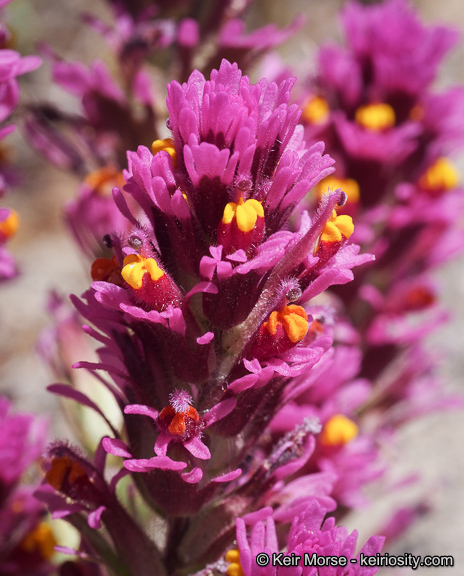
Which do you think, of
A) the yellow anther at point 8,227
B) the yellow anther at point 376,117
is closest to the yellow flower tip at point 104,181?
the yellow anther at point 8,227

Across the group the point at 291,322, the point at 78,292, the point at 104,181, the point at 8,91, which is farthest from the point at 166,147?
the point at 78,292

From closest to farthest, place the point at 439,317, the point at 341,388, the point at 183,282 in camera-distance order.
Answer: the point at 183,282 < the point at 341,388 < the point at 439,317

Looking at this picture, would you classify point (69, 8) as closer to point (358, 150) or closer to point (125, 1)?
point (125, 1)

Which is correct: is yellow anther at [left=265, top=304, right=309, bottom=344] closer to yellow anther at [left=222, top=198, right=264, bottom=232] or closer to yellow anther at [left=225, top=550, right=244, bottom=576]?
yellow anther at [left=222, top=198, right=264, bottom=232]

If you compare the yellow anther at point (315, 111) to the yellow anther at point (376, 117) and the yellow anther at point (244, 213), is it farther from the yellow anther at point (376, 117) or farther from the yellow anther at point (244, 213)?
the yellow anther at point (244, 213)

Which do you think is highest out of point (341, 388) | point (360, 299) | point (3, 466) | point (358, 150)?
point (358, 150)

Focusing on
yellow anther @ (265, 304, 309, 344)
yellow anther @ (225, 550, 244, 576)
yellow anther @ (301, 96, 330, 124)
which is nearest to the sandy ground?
yellow anther @ (301, 96, 330, 124)

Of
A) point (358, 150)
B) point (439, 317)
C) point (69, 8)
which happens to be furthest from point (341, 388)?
point (69, 8)
